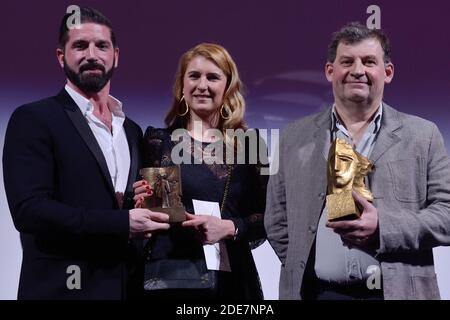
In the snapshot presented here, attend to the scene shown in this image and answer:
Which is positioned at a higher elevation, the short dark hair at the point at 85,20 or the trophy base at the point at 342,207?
the short dark hair at the point at 85,20

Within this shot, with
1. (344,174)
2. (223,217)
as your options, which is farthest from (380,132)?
(223,217)

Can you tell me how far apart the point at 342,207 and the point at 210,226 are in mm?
565

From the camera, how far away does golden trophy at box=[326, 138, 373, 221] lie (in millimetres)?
2492

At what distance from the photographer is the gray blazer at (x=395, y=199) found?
250 centimetres

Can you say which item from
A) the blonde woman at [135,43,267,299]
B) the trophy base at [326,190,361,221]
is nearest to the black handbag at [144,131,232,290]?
the blonde woman at [135,43,267,299]

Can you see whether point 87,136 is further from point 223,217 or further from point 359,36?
point 359,36

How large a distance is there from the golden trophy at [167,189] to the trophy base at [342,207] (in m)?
0.58

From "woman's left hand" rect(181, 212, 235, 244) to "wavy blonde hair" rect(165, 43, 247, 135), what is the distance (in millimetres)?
407

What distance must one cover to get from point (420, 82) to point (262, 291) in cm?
125

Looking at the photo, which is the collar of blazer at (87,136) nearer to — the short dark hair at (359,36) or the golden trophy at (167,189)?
the golden trophy at (167,189)

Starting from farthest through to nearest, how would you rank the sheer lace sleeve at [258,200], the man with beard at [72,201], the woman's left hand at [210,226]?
the sheer lace sleeve at [258,200] → the woman's left hand at [210,226] → the man with beard at [72,201]

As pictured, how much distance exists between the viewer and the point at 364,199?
249 centimetres

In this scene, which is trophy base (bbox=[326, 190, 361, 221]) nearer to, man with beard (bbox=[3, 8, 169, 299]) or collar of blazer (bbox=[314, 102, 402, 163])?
collar of blazer (bbox=[314, 102, 402, 163])

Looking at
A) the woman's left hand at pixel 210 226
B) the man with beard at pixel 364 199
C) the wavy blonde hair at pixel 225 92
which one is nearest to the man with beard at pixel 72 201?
the woman's left hand at pixel 210 226
